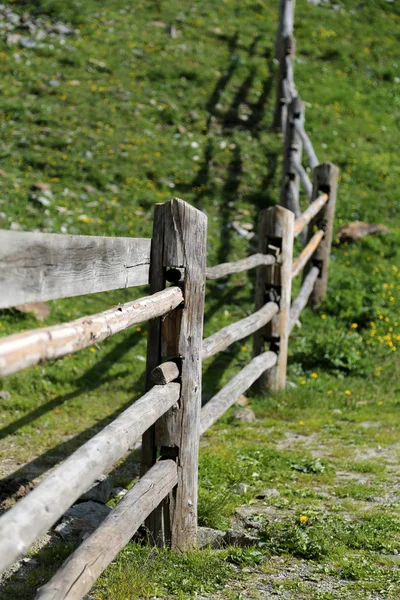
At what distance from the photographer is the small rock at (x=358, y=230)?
10719mm

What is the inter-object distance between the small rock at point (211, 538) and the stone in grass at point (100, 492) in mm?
769

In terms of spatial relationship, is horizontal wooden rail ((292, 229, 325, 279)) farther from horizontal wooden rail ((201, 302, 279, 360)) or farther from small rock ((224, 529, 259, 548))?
small rock ((224, 529, 259, 548))

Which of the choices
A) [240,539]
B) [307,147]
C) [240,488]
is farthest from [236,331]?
[307,147]

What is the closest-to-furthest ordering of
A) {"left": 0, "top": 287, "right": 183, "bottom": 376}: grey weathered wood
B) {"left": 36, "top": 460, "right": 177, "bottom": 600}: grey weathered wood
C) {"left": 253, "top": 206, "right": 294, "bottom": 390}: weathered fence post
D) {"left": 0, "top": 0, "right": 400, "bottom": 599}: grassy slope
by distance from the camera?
{"left": 0, "top": 287, "right": 183, "bottom": 376}: grey weathered wood
{"left": 36, "top": 460, "right": 177, "bottom": 600}: grey weathered wood
{"left": 0, "top": 0, "right": 400, "bottom": 599}: grassy slope
{"left": 253, "top": 206, "right": 294, "bottom": 390}: weathered fence post

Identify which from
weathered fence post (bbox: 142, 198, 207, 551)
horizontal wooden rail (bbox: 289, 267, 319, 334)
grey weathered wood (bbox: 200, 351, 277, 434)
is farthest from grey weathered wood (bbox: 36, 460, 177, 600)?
horizontal wooden rail (bbox: 289, 267, 319, 334)

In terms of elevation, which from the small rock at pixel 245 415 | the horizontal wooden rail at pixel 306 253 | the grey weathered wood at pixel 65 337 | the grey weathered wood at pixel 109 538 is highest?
the grey weathered wood at pixel 65 337

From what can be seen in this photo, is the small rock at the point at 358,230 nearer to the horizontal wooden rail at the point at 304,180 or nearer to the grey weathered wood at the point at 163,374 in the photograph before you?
the horizontal wooden rail at the point at 304,180

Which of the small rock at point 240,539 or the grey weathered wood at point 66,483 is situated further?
the small rock at point 240,539

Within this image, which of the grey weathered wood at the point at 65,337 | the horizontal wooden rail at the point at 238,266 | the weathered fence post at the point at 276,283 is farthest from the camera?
the weathered fence post at the point at 276,283

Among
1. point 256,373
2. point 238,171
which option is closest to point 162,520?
point 256,373

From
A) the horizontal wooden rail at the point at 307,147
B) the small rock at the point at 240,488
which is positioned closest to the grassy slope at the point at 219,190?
the small rock at the point at 240,488

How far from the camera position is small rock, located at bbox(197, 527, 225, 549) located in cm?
411

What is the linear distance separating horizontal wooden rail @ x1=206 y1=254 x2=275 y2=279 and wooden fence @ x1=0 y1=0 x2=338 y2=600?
2 centimetres

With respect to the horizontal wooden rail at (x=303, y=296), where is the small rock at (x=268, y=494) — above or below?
below
